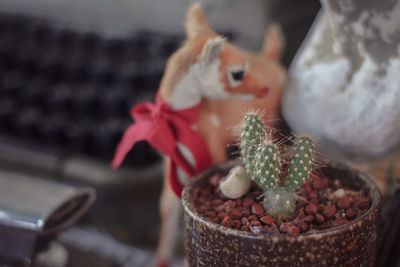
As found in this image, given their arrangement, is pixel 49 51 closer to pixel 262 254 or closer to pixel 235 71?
pixel 235 71

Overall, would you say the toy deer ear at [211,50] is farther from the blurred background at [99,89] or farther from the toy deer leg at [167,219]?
the blurred background at [99,89]

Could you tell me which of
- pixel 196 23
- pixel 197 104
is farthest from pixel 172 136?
pixel 196 23

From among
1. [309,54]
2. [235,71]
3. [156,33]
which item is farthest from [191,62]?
[156,33]

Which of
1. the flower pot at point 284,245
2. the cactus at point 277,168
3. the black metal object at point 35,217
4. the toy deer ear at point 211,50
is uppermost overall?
the toy deer ear at point 211,50

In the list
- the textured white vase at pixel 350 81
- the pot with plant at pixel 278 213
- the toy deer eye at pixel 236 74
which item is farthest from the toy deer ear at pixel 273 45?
the pot with plant at pixel 278 213

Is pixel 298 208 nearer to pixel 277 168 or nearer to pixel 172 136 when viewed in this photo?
pixel 277 168
